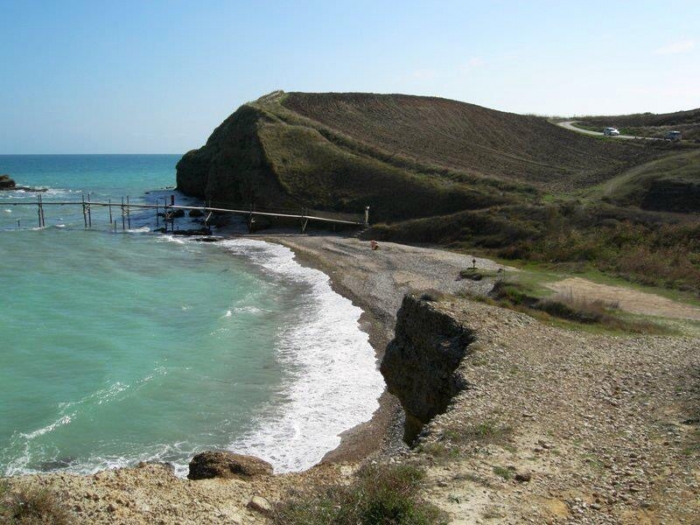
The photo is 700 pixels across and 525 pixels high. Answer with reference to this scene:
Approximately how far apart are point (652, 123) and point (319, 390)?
7658 centimetres

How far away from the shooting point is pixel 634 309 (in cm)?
2181

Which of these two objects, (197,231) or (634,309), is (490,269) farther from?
(197,231)

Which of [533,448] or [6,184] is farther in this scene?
[6,184]

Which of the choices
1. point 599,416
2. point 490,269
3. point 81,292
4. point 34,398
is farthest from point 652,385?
point 81,292

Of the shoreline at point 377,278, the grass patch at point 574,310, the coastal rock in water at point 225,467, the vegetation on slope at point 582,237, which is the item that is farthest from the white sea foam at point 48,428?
the vegetation on slope at point 582,237

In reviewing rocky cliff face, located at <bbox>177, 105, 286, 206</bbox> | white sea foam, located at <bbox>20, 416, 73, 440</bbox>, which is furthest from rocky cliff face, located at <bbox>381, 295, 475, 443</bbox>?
rocky cliff face, located at <bbox>177, 105, 286, 206</bbox>

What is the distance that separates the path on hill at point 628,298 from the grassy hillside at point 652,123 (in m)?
39.4

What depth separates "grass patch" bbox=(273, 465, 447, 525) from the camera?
8.03 meters

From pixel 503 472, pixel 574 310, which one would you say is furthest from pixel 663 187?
pixel 503 472

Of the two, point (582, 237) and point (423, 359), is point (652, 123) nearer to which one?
point (582, 237)

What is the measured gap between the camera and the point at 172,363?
69.4 feet

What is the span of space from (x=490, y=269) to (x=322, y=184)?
2578 centimetres

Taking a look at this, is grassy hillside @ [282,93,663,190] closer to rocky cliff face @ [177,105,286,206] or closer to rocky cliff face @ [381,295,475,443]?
rocky cliff face @ [177,105,286,206]

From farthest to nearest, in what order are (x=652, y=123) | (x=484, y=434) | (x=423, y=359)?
(x=652, y=123)
(x=423, y=359)
(x=484, y=434)
